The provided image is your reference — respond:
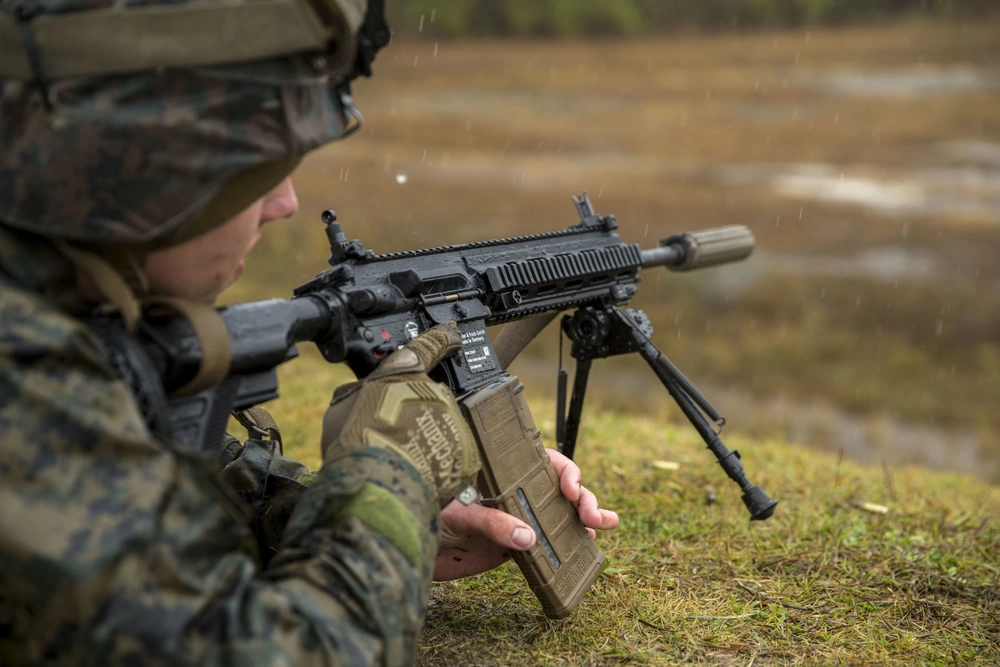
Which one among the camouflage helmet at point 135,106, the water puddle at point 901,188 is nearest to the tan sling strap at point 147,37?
the camouflage helmet at point 135,106

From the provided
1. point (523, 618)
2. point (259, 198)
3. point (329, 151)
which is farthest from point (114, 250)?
point (329, 151)

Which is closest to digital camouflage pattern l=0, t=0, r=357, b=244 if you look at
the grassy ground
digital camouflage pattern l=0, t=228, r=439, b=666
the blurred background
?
digital camouflage pattern l=0, t=228, r=439, b=666

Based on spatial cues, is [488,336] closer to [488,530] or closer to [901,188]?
[488,530]

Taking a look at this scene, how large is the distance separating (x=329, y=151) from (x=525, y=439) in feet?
56.4

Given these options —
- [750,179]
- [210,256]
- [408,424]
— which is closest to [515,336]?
[408,424]

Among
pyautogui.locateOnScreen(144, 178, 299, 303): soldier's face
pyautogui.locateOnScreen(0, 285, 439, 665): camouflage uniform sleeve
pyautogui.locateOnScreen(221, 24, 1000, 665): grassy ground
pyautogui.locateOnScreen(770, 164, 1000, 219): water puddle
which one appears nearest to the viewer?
pyautogui.locateOnScreen(0, 285, 439, 665): camouflage uniform sleeve

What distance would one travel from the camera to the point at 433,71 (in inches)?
856

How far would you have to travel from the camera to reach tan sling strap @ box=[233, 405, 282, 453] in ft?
11.2

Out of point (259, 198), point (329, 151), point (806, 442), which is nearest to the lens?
point (259, 198)

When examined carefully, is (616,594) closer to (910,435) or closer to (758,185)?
(910,435)

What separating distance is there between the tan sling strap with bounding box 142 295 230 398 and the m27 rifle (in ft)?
0.07

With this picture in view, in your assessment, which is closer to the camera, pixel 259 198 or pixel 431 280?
pixel 259 198

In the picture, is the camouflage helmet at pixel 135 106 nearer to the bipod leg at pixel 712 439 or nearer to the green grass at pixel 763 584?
the green grass at pixel 763 584

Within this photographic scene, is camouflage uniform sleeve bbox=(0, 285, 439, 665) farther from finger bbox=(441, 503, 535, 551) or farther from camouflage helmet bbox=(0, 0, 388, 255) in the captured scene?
finger bbox=(441, 503, 535, 551)
